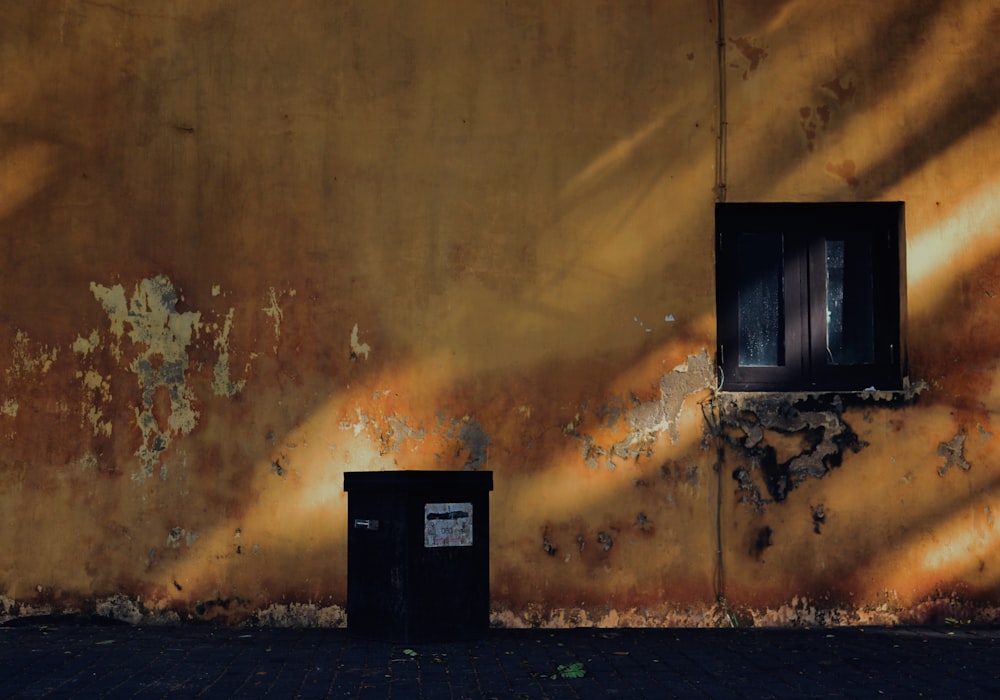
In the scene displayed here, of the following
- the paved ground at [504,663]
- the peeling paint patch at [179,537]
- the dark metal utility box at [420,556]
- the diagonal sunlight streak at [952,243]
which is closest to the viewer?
the paved ground at [504,663]

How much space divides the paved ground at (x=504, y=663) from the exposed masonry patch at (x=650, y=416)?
124 cm

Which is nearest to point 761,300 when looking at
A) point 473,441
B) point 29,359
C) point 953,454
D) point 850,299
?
point 850,299

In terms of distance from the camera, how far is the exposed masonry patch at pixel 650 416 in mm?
7145

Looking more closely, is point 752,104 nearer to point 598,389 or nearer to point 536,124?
point 536,124

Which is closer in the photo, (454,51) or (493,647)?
(493,647)

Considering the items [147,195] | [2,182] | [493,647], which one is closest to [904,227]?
Result: [493,647]

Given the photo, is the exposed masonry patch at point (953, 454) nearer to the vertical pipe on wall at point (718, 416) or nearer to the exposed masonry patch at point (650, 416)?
the vertical pipe on wall at point (718, 416)

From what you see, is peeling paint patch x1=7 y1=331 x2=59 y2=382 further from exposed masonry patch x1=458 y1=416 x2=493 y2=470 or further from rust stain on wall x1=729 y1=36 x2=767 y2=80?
rust stain on wall x1=729 y1=36 x2=767 y2=80

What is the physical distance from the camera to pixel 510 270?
7.23 metres

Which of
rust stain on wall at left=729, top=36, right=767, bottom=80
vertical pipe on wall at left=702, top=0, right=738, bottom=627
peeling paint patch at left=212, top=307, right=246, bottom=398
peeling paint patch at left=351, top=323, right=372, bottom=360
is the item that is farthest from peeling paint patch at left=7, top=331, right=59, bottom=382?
rust stain on wall at left=729, top=36, right=767, bottom=80

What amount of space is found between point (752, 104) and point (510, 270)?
7.10 feet

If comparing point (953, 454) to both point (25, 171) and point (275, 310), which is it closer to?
point (275, 310)

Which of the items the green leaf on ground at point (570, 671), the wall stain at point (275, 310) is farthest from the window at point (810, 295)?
the wall stain at point (275, 310)

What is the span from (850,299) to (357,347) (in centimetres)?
367
